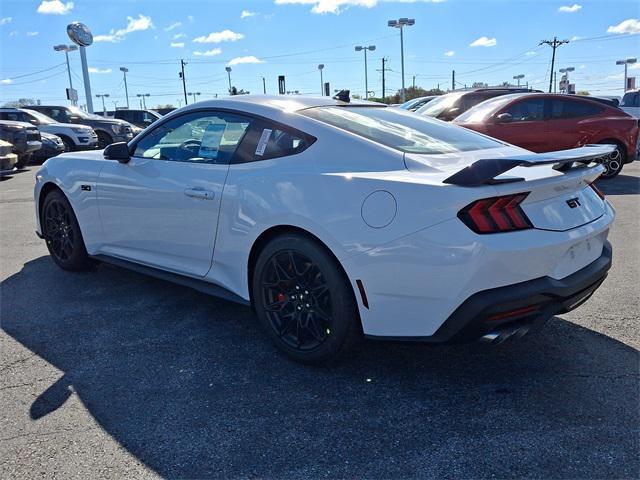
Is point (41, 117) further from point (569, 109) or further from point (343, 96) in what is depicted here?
point (343, 96)

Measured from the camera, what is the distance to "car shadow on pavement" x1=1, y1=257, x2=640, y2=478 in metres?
2.22

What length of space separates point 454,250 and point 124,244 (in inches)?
106

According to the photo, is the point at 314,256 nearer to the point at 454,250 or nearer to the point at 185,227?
the point at 454,250

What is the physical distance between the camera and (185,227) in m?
3.49

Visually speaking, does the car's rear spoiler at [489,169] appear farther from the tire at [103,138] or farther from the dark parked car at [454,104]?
the tire at [103,138]

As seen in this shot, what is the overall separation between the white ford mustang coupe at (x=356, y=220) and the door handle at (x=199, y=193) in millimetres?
12

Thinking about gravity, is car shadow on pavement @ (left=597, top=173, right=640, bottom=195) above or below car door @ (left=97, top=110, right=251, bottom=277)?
below

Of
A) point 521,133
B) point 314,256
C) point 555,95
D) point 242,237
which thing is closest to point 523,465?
point 314,256

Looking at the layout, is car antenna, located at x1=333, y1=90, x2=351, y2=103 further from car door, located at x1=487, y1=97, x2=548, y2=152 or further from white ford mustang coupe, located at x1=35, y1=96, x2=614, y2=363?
car door, located at x1=487, y1=97, x2=548, y2=152

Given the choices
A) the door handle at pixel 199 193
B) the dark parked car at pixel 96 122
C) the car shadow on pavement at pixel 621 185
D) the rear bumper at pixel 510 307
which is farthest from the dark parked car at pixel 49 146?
the rear bumper at pixel 510 307

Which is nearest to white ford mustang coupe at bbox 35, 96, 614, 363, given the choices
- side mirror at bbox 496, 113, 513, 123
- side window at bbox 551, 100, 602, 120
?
side mirror at bbox 496, 113, 513, 123

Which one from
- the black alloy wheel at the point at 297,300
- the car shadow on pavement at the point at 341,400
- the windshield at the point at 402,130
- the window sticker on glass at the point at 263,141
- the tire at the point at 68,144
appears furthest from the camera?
the tire at the point at 68,144

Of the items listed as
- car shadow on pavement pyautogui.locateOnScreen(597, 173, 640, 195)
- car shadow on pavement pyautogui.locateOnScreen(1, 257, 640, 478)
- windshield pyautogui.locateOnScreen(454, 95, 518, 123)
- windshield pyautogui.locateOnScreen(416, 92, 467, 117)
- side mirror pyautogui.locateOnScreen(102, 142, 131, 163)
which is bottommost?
car shadow on pavement pyautogui.locateOnScreen(1, 257, 640, 478)

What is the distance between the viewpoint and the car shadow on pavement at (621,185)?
28.1ft
